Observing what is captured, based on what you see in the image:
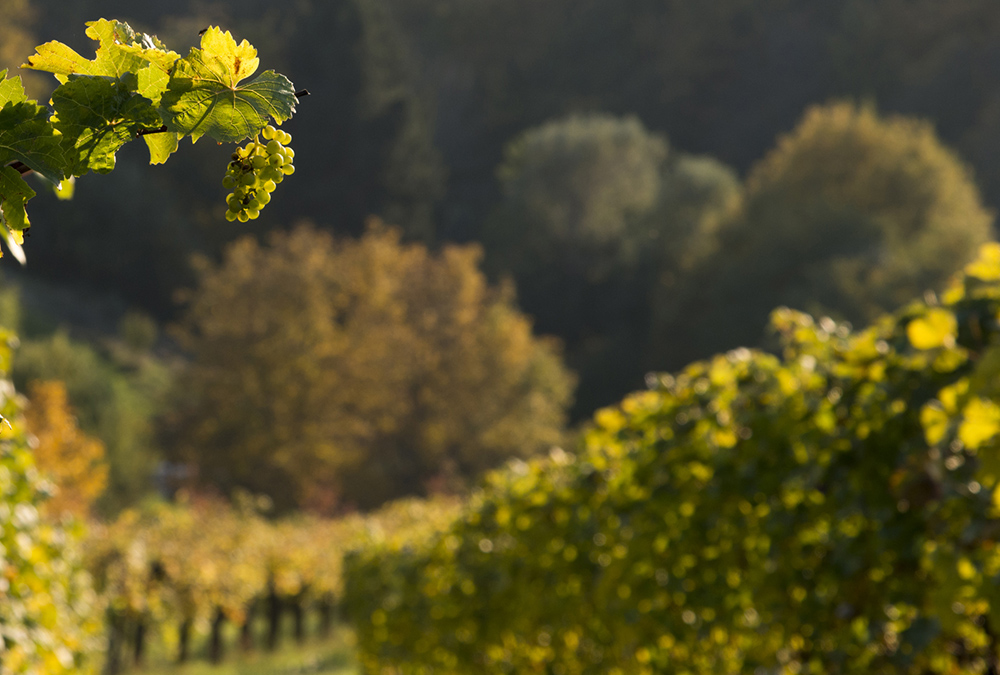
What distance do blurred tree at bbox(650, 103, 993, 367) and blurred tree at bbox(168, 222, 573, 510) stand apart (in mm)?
6892

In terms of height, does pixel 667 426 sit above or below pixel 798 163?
below

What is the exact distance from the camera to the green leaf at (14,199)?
0.86m

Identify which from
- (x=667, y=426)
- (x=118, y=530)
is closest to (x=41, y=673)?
(x=667, y=426)

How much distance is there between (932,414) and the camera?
6.41 feet

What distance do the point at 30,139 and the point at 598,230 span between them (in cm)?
4622

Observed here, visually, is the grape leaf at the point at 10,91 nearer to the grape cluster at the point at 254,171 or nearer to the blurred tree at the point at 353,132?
the grape cluster at the point at 254,171

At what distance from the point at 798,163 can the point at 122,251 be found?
98.1 feet

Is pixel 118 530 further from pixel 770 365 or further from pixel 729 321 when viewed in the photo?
pixel 729 321

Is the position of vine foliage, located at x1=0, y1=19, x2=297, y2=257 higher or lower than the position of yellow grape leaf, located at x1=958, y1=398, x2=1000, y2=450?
lower

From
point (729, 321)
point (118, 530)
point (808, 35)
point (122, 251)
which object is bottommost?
point (118, 530)

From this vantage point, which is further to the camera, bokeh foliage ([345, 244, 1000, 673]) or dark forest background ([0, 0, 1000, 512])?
dark forest background ([0, 0, 1000, 512])

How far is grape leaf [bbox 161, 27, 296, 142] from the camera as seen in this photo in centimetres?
85

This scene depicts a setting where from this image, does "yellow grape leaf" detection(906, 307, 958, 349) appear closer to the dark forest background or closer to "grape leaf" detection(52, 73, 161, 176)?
"grape leaf" detection(52, 73, 161, 176)

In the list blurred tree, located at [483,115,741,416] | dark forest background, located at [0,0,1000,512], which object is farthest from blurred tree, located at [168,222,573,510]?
dark forest background, located at [0,0,1000,512]
